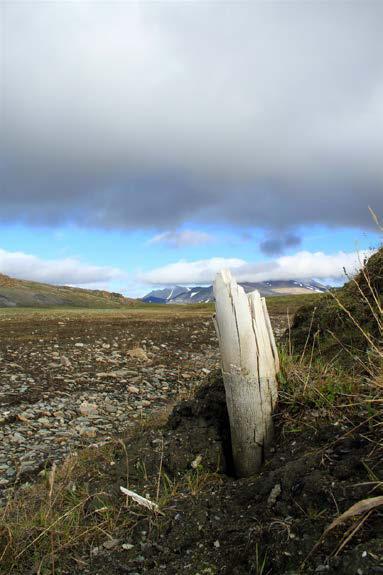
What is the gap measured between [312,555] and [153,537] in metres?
1.58

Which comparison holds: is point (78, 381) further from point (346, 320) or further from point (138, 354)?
point (346, 320)

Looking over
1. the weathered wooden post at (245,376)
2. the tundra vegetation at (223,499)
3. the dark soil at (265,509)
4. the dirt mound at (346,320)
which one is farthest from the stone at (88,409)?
the weathered wooden post at (245,376)

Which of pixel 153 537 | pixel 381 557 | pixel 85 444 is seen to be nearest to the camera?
pixel 381 557

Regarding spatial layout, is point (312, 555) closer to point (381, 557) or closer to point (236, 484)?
point (381, 557)

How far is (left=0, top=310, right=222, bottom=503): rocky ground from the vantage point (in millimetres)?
8586

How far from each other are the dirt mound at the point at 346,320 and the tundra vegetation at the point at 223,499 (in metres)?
1.45

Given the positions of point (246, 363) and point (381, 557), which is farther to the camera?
point (246, 363)

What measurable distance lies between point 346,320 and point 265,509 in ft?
17.2

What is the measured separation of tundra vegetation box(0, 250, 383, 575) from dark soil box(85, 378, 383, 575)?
1cm

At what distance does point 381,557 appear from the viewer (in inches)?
111

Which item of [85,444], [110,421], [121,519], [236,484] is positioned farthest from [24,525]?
[110,421]

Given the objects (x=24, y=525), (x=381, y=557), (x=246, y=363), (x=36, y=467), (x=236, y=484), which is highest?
(x=246, y=363)

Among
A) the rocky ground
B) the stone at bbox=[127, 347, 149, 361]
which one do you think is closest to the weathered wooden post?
the rocky ground

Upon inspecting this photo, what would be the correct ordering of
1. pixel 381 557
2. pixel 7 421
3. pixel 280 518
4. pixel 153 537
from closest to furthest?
pixel 381 557, pixel 280 518, pixel 153 537, pixel 7 421
